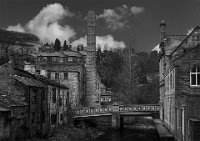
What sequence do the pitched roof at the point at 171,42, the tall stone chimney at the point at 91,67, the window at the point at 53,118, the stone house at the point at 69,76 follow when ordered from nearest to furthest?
the window at the point at 53,118 → the pitched roof at the point at 171,42 → the stone house at the point at 69,76 → the tall stone chimney at the point at 91,67

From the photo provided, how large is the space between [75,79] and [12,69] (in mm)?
25506

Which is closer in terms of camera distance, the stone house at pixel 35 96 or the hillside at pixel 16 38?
the stone house at pixel 35 96

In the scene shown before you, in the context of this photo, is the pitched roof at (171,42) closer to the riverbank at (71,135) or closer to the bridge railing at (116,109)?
the bridge railing at (116,109)

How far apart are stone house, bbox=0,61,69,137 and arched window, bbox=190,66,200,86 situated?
1297cm

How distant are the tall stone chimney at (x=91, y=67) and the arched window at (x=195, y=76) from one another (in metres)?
38.5

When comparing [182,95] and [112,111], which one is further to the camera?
[112,111]

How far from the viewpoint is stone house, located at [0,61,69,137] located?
79.4ft

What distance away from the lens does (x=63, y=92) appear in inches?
1502

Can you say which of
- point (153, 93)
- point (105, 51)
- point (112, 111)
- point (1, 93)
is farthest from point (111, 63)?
point (1, 93)

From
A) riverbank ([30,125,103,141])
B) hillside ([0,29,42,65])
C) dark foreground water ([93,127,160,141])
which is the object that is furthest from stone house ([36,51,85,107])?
hillside ([0,29,42,65])

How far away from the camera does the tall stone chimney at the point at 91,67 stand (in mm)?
58500

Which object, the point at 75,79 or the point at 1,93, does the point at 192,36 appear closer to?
the point at 1,93

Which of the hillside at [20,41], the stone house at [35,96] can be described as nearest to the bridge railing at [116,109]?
the stone house at [35,96]

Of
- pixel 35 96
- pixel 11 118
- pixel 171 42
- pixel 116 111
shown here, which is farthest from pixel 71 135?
pixel 171 42
